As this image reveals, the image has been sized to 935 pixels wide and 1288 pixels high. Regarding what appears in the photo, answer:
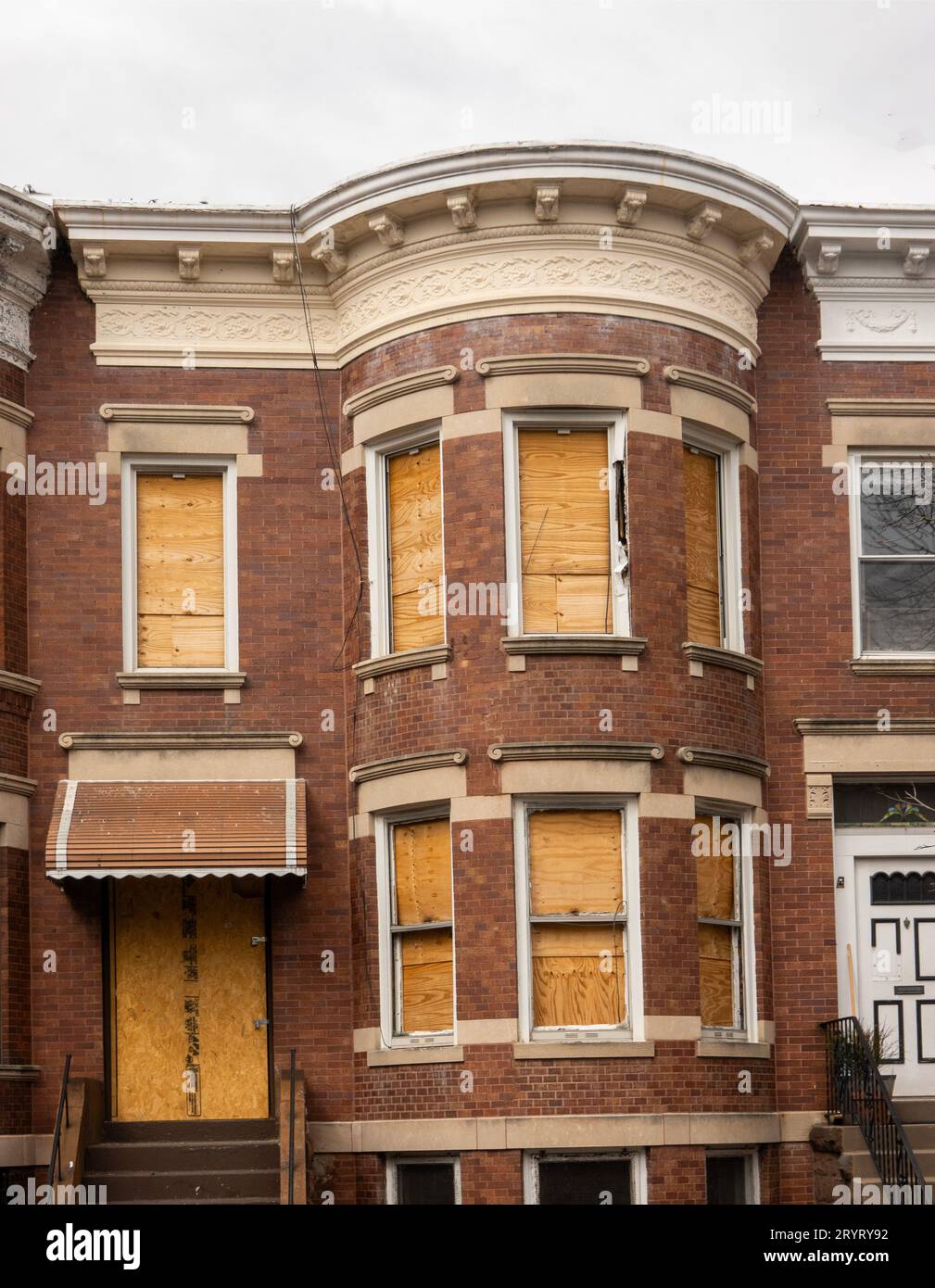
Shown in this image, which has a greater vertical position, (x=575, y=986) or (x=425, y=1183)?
(x=575, y=986)

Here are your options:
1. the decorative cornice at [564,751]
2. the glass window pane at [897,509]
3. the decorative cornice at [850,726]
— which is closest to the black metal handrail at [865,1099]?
the decorative cornice at [850,726]

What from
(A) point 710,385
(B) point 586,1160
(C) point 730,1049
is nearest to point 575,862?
(C) point 730,1049

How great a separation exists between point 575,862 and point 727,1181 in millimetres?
2958

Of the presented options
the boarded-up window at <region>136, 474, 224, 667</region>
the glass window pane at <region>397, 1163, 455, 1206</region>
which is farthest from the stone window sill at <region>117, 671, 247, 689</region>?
the glass window pane at <region>397, 1163, 455, 1206</region>

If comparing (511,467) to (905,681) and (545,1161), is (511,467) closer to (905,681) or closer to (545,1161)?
(905,681)

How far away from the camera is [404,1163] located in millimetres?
17500

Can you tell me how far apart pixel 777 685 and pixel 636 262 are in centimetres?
391

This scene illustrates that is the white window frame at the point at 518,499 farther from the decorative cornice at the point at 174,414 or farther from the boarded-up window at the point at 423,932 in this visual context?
the decorative cornice at the point at 174,414

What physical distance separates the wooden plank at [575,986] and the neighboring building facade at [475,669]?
3cm

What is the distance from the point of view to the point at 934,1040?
60.7ft

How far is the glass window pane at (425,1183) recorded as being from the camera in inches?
679

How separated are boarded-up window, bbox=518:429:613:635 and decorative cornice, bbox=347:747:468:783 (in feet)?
4.13

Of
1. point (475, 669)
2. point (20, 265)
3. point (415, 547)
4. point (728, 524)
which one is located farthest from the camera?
point (728, 524)

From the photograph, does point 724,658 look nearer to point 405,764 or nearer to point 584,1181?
point 405,764
